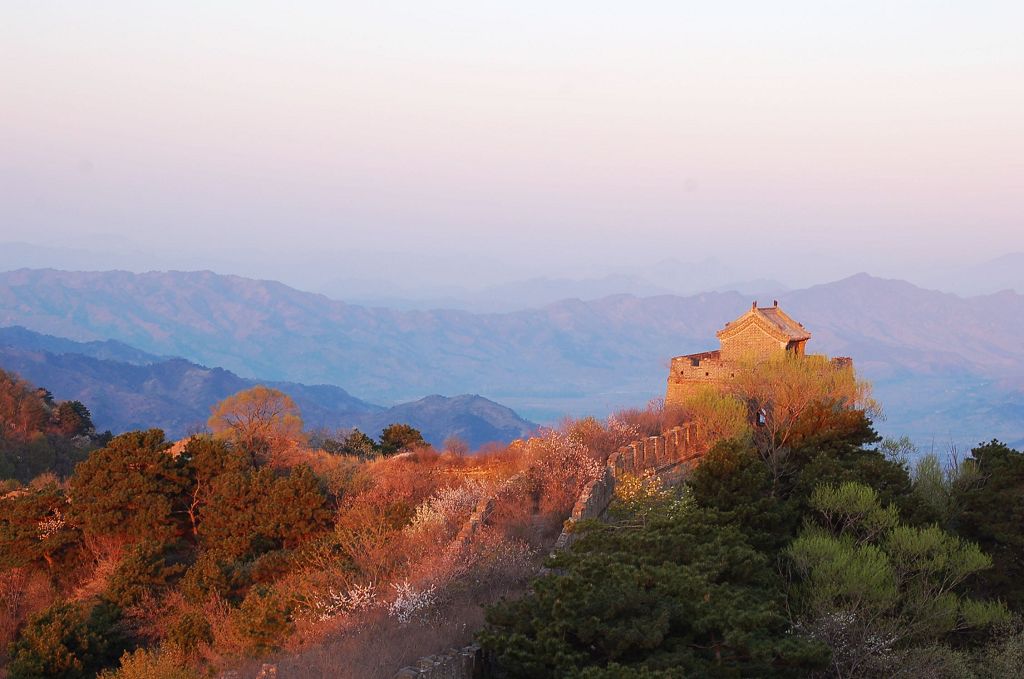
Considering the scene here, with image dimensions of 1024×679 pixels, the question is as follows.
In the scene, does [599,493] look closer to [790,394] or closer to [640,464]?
[640,464]

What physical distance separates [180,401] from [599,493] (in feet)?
440

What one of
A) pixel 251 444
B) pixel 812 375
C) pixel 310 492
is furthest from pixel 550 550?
pixel 251 444

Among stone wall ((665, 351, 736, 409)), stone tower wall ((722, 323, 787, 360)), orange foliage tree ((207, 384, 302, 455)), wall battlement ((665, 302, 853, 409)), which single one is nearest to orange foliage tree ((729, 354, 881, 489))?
stone wall ((665, 351, 736, 409))

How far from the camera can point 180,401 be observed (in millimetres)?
144375

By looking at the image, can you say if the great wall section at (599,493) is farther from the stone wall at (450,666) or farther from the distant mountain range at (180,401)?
the distant mountain range at (180,401)

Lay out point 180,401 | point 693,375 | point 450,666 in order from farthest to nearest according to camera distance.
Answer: point 180,401, point 693,375, point 450,666

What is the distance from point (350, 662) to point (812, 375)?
20.0 m

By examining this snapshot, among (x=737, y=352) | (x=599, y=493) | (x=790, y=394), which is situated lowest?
(x=599, y=493)

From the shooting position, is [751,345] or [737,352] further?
[737,352]

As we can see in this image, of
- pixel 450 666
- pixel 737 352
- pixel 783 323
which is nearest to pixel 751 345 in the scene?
pixel 737 352

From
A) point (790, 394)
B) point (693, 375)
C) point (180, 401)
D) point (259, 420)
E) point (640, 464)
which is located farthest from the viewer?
point (180, 401)

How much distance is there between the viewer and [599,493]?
20.6 meters

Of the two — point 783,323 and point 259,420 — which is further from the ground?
point 783,323

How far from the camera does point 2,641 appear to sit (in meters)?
23.1
